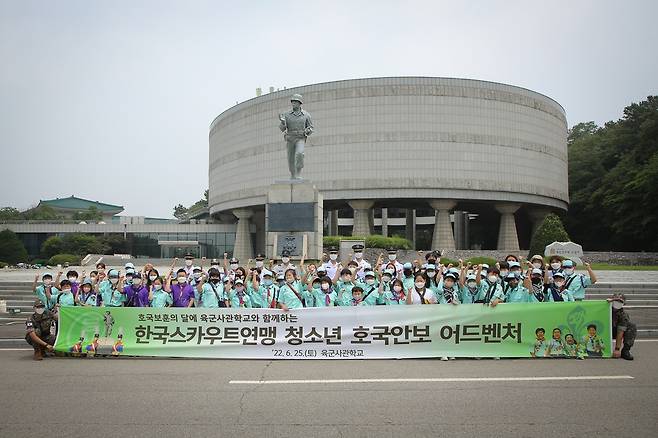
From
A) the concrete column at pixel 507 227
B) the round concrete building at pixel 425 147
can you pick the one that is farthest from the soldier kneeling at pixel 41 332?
the concrete column at pixel 507 227

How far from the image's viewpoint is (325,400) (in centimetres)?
711

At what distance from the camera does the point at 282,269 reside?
1312 centimetres

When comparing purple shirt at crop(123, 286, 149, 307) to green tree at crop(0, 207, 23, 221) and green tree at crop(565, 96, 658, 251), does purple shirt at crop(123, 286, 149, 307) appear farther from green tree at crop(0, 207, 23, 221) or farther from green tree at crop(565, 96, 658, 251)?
green tree at crop(0, 207, 23, 221)

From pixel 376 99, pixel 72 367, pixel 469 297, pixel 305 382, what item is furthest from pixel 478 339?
pixel 376 99

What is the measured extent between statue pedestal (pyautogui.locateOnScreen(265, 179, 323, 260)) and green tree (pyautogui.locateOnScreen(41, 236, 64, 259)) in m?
49.2

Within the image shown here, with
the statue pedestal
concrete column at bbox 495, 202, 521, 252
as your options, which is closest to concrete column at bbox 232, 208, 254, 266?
concrete column at bbox 495, 202, 521, 252

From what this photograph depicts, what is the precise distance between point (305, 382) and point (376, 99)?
4776 cm

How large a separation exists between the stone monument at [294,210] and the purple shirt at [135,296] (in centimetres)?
878

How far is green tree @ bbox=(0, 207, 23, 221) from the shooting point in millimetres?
82312

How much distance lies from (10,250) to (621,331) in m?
61.5

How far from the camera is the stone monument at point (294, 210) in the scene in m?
20.2

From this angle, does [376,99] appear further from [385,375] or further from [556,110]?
[385,375]

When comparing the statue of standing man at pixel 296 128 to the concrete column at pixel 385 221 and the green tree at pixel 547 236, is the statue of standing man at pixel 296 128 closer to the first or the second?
the green tree at pixel 547 236

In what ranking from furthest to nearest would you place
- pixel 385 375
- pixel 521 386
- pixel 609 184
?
pixel 609 184, pixel 385 375, pixel 521 386
